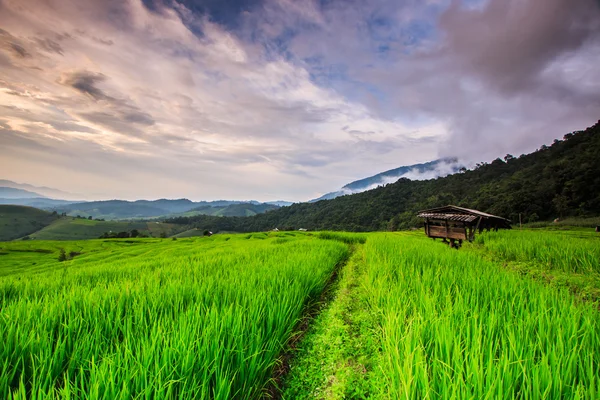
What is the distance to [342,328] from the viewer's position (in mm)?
3525

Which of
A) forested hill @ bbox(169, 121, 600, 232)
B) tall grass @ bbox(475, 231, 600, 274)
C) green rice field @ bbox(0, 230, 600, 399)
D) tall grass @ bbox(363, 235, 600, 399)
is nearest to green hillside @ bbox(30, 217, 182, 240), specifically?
forested hill @ bbox(169, 121, 600, 232)

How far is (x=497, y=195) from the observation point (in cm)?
5394

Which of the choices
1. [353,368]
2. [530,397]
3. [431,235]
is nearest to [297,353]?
[353,368]

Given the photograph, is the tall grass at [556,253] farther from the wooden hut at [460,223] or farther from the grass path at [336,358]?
the grass path at [336,358]

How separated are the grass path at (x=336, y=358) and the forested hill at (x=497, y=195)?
58.0m

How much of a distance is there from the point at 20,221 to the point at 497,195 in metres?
250

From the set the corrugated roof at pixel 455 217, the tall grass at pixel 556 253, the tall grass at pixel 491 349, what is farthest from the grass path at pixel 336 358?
the corrugated roof at pixel 455 217

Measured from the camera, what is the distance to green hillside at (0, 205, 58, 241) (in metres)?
135

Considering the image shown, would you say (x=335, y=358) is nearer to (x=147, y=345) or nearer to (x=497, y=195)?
(x=147, y=345)

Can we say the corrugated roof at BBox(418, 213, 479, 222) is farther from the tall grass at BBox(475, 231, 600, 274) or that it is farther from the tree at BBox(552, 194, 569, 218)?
the tree at BBox(552, 194, 569, 218)

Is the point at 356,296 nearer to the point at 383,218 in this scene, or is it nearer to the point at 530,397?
the point at 530,397

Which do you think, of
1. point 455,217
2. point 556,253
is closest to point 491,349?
point 556,253

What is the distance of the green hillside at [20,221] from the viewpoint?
135m

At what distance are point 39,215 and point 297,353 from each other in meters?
255
